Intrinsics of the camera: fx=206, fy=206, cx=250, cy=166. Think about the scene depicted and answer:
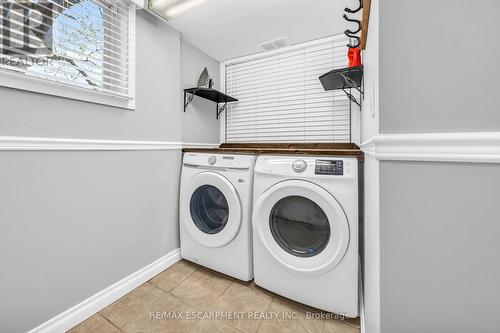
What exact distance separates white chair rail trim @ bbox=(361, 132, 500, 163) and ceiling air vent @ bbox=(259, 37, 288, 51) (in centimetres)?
179

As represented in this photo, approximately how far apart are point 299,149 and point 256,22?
1165 millimetres

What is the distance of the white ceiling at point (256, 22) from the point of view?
4.92 feet

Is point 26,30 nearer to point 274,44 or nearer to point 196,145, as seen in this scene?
point 196,145

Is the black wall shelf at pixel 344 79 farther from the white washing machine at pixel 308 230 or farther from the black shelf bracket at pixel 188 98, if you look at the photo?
the black shelf bracket at pixel 188 98

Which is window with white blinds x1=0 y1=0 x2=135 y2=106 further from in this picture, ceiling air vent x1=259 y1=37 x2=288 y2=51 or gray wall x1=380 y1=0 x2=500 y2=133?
gray wall x1=380 y1=0 x2=500 y2=133

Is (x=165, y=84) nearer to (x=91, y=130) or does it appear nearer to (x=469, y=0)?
(x=91, y=130)

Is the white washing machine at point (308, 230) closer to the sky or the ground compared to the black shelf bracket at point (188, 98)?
closer to the ground

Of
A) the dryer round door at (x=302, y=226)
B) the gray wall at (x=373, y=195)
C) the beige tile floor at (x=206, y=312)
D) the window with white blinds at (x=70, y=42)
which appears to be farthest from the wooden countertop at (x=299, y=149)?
the beige tile floor at (x=206, y=312)

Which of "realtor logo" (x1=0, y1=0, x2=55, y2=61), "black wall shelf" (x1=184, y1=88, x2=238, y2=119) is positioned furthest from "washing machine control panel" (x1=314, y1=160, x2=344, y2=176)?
"realtor logo" (x1=0, y1=0, x2=55, y2=61)

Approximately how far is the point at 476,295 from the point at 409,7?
0.79m

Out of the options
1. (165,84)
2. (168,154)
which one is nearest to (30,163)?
(168,154)

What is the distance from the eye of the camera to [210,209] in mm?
1727

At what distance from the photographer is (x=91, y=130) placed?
48.8 inches

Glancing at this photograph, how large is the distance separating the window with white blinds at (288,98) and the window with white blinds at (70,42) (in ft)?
4.10
